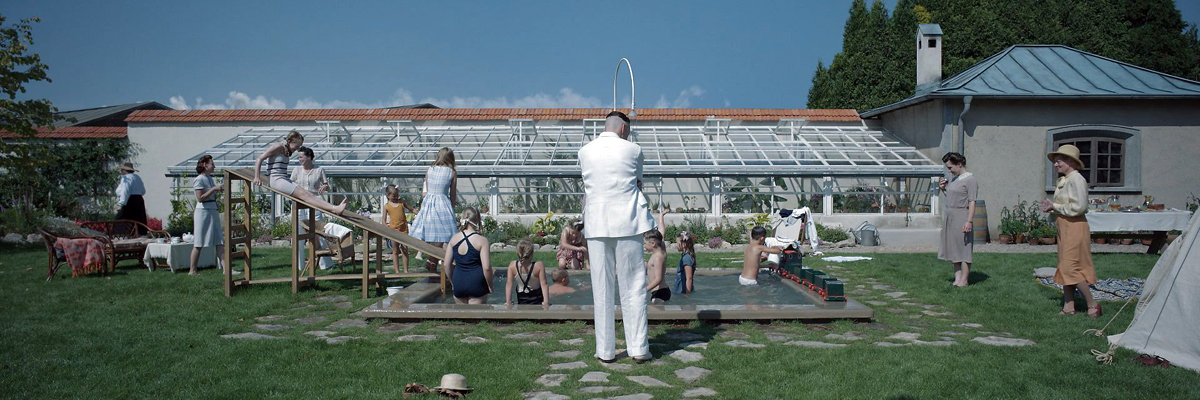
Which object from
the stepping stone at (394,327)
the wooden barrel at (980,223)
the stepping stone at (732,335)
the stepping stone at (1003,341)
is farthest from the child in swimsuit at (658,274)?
the wooden barrel at (980,223)

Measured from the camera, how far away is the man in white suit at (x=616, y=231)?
4684 millimetres

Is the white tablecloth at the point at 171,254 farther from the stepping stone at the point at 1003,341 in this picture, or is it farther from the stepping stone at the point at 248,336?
the stepping stone at the point at 1003,341

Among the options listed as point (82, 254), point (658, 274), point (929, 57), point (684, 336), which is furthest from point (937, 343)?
point (929, 57)

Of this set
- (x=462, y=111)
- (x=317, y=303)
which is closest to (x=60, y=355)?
(x=317, y=303)

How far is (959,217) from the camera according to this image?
8.12 m

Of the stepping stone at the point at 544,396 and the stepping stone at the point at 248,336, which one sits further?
the stepping stone at the point at 248,336

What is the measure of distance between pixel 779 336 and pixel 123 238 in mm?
9734

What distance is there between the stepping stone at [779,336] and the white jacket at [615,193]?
1.62 meters

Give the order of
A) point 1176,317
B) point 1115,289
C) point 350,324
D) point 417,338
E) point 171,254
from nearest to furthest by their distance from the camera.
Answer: point 1176,317 < point 417,338 < point 350,324 < point 1115,289 < point 171,254

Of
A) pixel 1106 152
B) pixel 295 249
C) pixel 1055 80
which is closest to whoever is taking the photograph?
pixel 295 249

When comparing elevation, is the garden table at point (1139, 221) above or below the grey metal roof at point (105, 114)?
below

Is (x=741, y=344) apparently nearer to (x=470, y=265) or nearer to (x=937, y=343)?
(x=937, y=343)

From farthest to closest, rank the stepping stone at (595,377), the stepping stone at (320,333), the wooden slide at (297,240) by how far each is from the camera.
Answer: the wooden slide at (297,240)
the stepping stone at (320,333)
the stepping stone at (595,377)

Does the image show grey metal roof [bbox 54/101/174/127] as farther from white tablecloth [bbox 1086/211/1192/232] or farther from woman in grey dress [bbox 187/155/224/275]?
white tablecloth [bbox 1086/211/1192/232]
